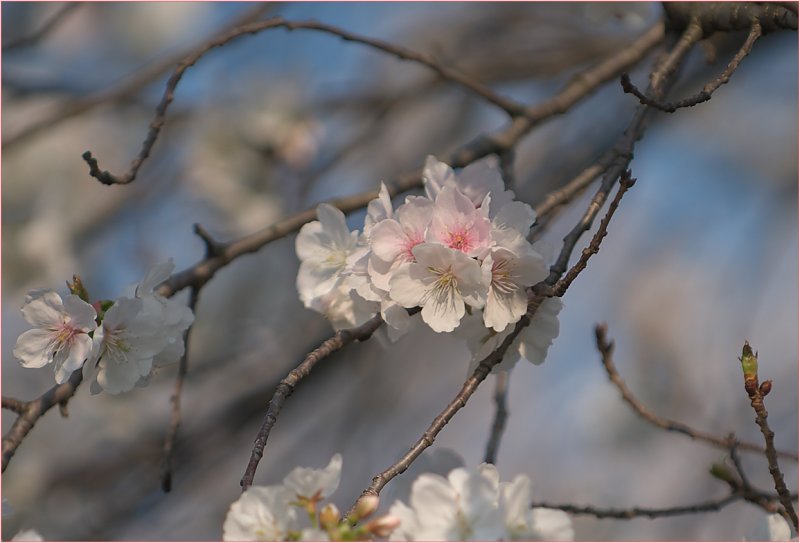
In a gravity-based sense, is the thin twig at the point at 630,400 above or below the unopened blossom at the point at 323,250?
below

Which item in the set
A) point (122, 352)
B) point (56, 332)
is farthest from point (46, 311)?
point (122, 352)

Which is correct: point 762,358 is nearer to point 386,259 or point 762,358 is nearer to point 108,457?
point 108,457

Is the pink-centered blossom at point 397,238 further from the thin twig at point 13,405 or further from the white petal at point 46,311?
the thin twig at point 13,405

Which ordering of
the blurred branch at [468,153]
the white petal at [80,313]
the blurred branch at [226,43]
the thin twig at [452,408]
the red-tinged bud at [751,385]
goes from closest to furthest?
1. the thin twig at [452,408]
2. the red-tinged bud at [751,385]
3. the white petal at [80,313]
4. the blurred branch at [226,43]
5. the blurred branch at [468,153]

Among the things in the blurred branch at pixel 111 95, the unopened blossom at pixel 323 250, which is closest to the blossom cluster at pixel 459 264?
the unopened blossom at pixel 323 250

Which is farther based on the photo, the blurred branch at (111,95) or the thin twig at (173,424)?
the blurred branch at (111,95)

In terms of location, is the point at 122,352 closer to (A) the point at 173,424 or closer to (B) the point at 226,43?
(A) the point at 173,424

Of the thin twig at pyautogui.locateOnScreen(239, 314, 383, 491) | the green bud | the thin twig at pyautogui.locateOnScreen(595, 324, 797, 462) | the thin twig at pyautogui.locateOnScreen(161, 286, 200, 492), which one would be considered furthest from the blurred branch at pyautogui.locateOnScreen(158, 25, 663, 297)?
the green bud
